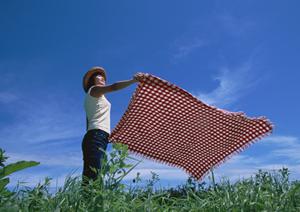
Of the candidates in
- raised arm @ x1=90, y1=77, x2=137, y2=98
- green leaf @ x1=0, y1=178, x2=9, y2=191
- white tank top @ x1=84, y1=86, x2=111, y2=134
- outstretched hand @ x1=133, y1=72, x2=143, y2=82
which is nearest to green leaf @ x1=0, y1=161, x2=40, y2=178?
green leaf @ x1=0, y1=178, x2=9, y2=191

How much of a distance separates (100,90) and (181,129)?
1.53m

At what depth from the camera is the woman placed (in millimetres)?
3934

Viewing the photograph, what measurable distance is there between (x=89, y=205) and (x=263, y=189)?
1.89 meters

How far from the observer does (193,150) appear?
18.6 ft

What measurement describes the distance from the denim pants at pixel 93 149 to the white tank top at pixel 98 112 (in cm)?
7

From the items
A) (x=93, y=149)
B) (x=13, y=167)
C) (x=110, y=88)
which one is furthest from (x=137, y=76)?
(x=13, y=167)

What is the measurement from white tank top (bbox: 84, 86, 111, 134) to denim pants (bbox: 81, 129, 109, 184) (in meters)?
0.07

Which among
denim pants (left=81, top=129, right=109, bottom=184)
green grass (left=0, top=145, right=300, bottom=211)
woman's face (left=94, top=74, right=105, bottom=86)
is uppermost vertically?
woman's face (left=94, top=74, right=105, bottom=86)

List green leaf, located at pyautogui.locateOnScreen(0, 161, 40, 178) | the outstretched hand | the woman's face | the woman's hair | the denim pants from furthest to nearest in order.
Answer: the woman's hair
the woman's face
the outstretched hand
the denim pants
green leaf, located at pyautogui.locateOnScreen(0, 161, 40, 178)

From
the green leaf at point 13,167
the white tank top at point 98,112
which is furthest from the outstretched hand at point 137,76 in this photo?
the green leaf at point 13,167

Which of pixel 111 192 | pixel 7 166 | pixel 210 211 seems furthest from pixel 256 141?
pixel 7 166

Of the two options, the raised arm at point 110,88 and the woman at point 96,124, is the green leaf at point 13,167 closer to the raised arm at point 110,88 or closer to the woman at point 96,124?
the woman at point 96,124

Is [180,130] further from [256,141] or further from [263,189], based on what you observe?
[263,189]

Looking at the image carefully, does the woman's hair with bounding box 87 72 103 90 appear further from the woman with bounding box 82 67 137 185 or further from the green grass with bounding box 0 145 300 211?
the green grass with bounding box 0 145 300 211
